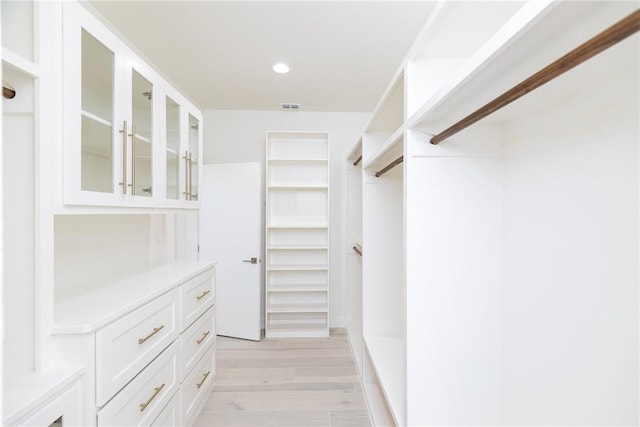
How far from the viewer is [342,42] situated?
227 centimetres

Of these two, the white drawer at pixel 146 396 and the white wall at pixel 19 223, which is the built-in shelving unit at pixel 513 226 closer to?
the white drawer at pixel 146 396

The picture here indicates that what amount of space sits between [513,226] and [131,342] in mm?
1606

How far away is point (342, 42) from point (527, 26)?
1.78 meters

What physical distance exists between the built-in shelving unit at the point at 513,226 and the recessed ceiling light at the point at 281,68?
140 centimetres

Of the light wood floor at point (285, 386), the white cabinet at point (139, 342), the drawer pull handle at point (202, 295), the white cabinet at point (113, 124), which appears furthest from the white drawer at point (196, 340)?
the white cabinet at point (113, 124)

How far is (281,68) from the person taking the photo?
263cm

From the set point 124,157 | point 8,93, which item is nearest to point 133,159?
point 124,157

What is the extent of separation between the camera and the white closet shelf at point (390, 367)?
152cm

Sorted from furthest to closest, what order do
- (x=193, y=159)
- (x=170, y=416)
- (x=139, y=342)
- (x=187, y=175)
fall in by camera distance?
(x=193, y=159)
(x=187, y=175)
(x=170, y=416)
(x=139, y=342)

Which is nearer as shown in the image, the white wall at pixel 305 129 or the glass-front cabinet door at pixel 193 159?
the glass-front cabinet door at pixel 193 159

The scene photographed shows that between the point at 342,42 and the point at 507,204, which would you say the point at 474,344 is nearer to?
the point at 507,204

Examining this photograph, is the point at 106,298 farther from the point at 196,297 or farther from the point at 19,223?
the point at 196,297

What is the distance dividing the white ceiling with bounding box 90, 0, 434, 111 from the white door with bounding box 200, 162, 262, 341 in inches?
32.7

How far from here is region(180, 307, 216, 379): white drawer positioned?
5.98 feet
